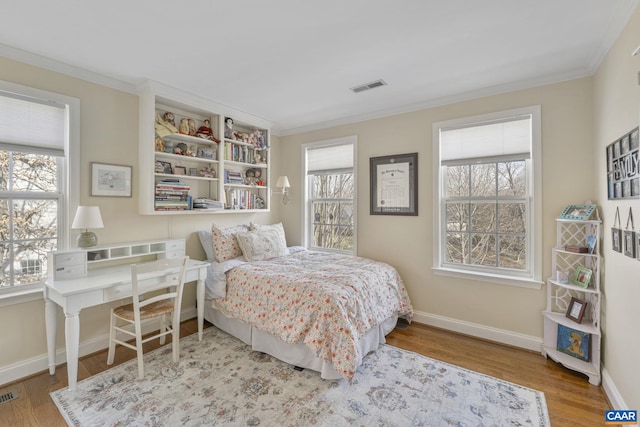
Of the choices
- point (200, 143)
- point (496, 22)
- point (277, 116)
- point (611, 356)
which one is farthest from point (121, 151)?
point (611, 356)

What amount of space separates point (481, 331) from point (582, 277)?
1031 millimetres

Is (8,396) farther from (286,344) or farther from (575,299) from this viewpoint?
(575,299)

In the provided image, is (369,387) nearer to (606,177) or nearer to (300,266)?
(300,266)

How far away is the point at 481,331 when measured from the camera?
2.95 meters

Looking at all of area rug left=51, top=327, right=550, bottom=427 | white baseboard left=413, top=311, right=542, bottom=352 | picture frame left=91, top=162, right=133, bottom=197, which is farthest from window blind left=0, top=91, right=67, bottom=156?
white baseboard left=413, top=311, right=542, bottom=352

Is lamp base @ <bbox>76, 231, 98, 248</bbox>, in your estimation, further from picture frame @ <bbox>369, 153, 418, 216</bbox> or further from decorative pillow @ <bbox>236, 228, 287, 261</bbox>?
picture frame @ <bbox>369, 153, 418, 216</bbox>

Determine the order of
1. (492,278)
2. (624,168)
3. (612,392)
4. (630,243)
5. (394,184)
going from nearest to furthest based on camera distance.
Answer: (630,243) < (624,168) < (612,392) < (492,278) < (394,184)

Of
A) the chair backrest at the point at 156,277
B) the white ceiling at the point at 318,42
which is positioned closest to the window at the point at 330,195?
the white ceiling at the point at 318,42

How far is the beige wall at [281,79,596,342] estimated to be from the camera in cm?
254

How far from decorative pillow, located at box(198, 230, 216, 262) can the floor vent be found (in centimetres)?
176

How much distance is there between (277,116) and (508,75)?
2.63 metres

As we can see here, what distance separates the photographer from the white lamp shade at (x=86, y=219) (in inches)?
92.4

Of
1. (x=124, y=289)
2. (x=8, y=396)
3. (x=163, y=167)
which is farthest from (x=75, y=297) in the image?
(x=163, y=167)

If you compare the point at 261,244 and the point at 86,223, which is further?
the point at 261,244
